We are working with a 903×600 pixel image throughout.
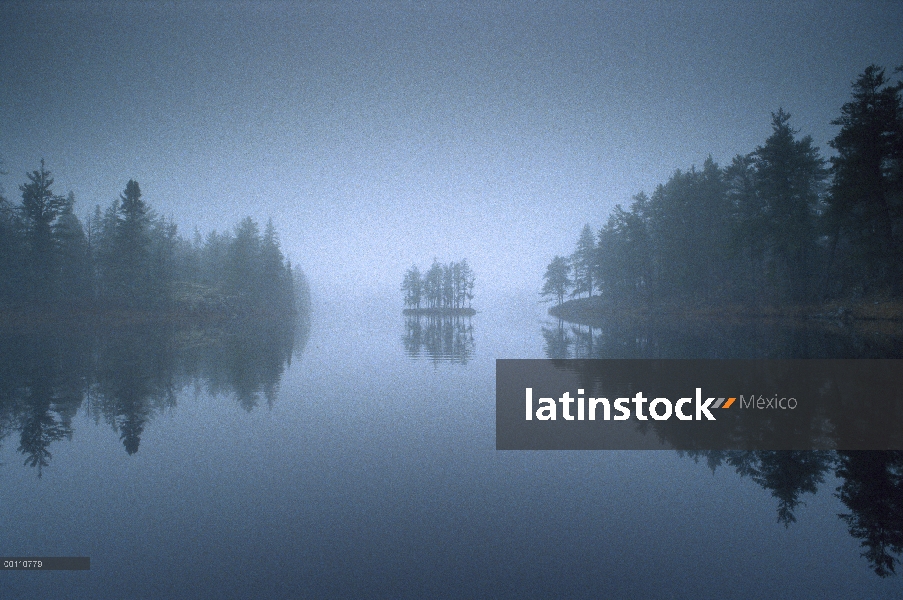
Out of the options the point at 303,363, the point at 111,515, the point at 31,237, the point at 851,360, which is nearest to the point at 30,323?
the point at 31,237

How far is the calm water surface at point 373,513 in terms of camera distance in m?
→ 5.00

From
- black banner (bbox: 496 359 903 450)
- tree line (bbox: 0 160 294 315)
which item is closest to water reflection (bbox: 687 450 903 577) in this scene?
black banner (bbox: 496 359 903 450)

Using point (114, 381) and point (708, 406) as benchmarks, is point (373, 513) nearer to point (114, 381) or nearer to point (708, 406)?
point (708, 406)

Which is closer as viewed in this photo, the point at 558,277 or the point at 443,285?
the point at 558,277

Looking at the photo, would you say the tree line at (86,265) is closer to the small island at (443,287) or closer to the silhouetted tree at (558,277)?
the small island at (443,287)

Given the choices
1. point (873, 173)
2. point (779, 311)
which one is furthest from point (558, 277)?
point (873, 173)

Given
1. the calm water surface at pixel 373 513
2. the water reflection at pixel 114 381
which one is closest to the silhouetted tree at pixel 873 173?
the calm water surface at pixel 373 513

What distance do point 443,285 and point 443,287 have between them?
66cm

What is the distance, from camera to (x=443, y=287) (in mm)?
127250

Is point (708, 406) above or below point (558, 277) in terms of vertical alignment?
below

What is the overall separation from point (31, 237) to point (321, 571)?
77.7 m

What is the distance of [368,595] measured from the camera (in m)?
4.70

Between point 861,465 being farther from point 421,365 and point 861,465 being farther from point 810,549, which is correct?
point 421,365

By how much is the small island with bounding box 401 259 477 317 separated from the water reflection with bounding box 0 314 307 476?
94.6 metres
